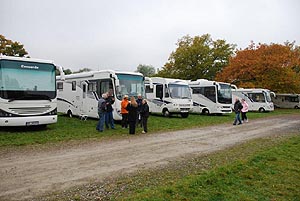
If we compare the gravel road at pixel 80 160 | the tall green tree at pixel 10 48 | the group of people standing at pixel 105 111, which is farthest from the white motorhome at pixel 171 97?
the tall green tree at pixel 10 48

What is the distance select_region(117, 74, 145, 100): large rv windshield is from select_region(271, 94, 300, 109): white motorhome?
Answer: 35.4 m

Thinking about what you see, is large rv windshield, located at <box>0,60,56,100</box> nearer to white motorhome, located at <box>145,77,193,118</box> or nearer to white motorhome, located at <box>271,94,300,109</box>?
white motorhome, located at <box>145,77,193,118</box>

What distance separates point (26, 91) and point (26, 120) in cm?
121

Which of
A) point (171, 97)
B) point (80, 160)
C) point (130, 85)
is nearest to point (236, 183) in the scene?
point (80, 160)

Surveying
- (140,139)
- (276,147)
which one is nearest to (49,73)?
(140,139)

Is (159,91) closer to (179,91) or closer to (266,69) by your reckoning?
(179,91)

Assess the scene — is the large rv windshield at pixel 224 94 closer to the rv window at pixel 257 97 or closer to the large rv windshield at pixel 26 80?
the rv window at pixel 257 97

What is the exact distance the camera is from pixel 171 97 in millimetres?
19703

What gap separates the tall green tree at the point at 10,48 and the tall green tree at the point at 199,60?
21613 mm

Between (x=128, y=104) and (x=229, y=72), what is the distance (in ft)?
78.1

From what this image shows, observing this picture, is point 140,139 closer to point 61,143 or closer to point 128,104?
point 128,104

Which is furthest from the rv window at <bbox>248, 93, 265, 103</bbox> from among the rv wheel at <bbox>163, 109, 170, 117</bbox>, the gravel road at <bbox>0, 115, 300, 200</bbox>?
the gravel road at <bbox>0, 115, 300, 200</bbox>

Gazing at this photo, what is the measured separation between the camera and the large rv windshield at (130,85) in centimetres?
1430

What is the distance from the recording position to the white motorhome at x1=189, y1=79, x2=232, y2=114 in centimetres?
2246
